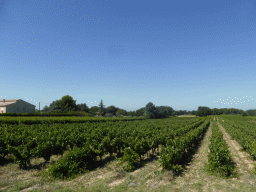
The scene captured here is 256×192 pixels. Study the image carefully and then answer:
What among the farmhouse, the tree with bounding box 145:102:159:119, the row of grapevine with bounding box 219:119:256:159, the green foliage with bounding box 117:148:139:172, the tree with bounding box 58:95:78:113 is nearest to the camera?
the green foliage with bounding box 117:148:139:172

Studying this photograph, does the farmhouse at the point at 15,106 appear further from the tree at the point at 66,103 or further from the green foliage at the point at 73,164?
the green foliage at the point at 73,164

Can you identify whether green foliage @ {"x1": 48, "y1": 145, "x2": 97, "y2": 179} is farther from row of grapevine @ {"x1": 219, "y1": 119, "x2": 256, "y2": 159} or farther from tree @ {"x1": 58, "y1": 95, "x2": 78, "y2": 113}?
tree @ {"x1": 58, "y1": 95, "x2": 78, "y2": 113}

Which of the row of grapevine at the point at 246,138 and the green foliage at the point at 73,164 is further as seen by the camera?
the row of grapevine at the point at 246,138

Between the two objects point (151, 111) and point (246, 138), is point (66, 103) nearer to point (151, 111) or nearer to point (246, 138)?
point (151, 111)

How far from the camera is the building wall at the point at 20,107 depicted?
45.5m

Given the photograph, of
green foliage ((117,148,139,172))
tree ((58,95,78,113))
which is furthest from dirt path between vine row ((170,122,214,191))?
tree ((58,95,78,113))

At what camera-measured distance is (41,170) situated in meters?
8.74

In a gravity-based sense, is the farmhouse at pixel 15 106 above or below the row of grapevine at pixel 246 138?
above

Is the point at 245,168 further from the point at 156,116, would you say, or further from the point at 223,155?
the point at 156,116

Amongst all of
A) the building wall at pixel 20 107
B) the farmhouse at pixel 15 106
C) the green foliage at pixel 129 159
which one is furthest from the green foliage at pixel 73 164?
the building wall at pixel 20 107

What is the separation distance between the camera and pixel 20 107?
5012cm

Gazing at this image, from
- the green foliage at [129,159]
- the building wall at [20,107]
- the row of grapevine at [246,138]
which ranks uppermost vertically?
the building wall at [20,107]

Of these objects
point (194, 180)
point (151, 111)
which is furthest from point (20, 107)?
point (151, 111)

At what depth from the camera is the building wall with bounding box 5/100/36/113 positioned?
45506 millimetres
